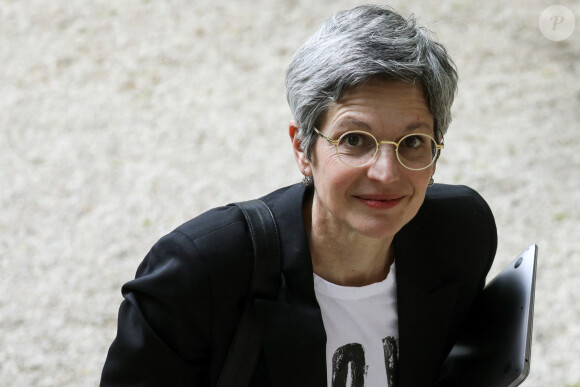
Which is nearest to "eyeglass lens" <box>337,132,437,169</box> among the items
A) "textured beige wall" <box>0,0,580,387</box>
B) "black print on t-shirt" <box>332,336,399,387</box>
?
"black print on t-shirt" <box>332,336,399,387</box>

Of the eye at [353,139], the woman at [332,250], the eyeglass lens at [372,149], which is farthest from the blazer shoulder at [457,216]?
the eye at [353,139]

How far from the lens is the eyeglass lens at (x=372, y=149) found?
6.99 feet

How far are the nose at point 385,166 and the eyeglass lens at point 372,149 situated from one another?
15 millimetres

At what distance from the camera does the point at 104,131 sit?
21.0 ft

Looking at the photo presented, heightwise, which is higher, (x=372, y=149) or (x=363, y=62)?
(x=363, y=62)

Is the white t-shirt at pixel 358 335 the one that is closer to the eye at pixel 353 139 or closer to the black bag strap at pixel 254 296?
the black bag strap at pixel 254 296

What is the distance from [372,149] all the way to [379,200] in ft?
0.45

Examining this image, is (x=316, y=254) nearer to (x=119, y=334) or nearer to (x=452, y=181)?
(x=119, y=334)

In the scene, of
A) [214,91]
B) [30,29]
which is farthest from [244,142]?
[30,29]

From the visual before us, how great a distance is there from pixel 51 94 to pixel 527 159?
12.6ft

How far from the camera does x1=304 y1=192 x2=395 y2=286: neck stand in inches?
93.5

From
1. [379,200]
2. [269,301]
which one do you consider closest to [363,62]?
[379,200]

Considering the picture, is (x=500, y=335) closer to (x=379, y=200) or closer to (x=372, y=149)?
(x=379, y=200)

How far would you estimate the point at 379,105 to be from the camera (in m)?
2.12
